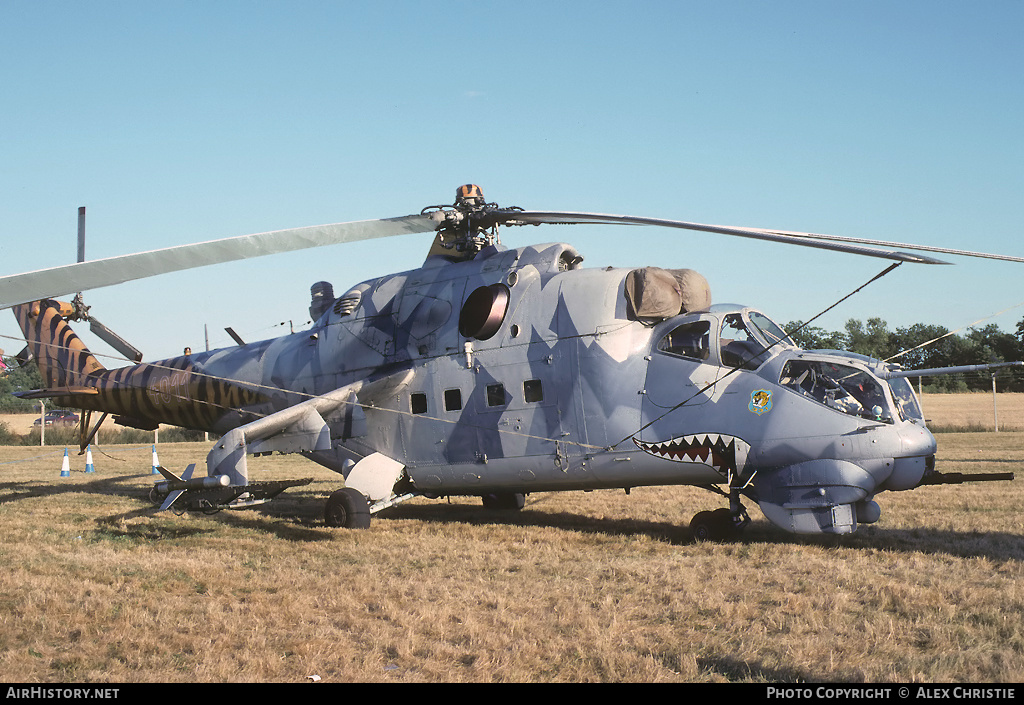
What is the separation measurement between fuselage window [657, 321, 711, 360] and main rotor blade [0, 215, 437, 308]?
13.7 feet

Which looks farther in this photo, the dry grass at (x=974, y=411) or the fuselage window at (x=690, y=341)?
the dry grass at (x=974, y=411)

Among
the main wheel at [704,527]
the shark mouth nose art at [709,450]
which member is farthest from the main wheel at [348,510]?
the main wheel at [704,527]

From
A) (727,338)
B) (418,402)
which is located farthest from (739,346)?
(418,402)

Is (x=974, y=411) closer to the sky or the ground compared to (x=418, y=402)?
closer to the ground

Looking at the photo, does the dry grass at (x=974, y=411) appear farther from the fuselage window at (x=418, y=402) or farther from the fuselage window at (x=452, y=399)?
the fuselage window at (x=418, y=402)

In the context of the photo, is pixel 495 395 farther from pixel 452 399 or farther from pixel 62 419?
pixel 62 419

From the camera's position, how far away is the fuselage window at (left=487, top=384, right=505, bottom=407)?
472 inches

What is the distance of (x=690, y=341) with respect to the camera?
10836 millimetres

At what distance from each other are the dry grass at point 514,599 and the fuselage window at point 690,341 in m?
2.59

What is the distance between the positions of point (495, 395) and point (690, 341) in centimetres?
308

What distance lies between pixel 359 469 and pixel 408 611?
547cm

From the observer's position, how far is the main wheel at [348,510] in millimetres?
11930

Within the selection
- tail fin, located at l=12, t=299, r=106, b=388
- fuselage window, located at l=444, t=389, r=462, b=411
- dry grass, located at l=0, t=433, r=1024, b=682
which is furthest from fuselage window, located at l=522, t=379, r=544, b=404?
tail fin, located at l=12, t=299, r=106, b=388

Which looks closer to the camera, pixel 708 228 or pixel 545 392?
pixel 708 228
